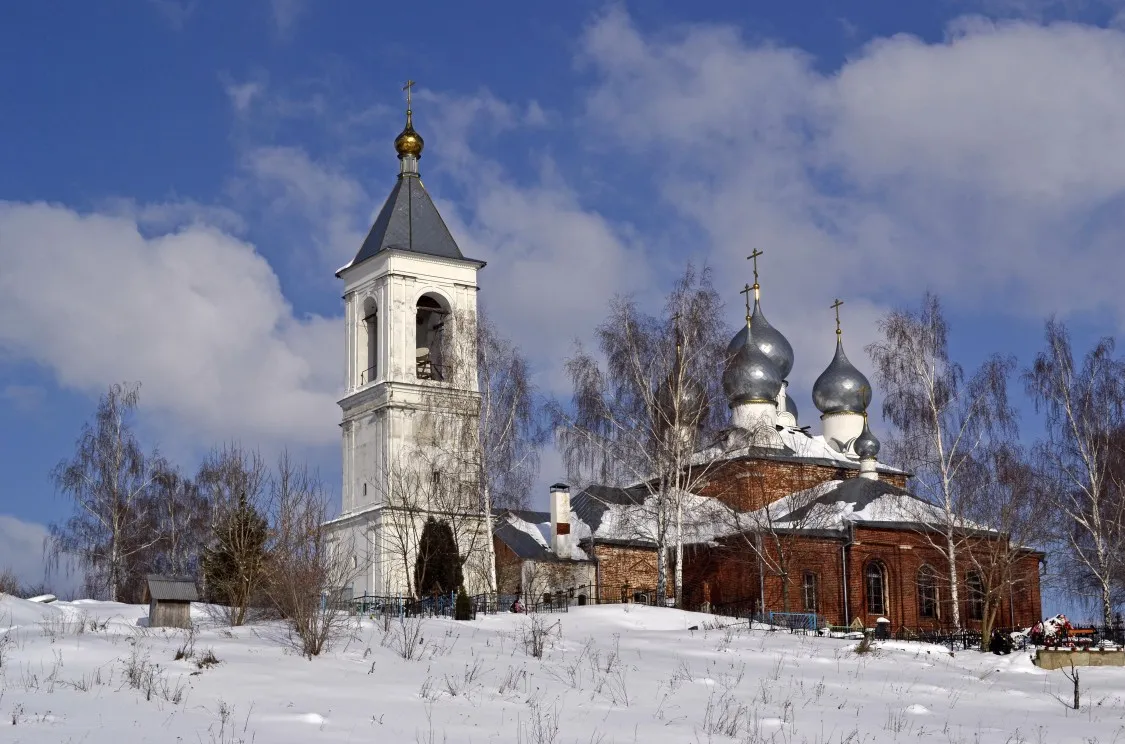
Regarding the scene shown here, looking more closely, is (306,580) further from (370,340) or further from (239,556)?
(370,340)

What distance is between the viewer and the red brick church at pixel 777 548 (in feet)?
132

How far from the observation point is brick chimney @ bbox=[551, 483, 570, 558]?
40.8 meters

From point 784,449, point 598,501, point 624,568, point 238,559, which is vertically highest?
point 784,449

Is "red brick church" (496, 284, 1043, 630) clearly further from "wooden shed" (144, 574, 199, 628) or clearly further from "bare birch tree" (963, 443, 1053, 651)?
"wooden shed" (144, 574, 199, 628)

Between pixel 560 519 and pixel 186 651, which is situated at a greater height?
pixel 560 519

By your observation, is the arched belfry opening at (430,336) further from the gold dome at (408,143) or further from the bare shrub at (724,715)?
the bare shrub at (724,715)

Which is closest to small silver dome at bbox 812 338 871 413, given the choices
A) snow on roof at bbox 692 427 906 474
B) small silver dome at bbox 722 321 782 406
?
snow on roof at bbox 692 427 906 474

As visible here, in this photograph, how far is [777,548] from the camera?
38875mm

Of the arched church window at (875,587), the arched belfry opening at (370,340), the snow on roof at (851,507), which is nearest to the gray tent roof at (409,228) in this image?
the arched belfry opening at (370,340)

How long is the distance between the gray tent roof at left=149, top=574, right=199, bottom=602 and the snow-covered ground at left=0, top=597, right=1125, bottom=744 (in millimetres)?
630

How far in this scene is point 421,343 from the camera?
43625 mm

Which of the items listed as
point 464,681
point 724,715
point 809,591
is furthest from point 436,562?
point 724,715

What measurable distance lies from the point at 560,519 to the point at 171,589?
17746mm

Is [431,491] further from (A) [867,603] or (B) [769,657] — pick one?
(B) [769,657]
